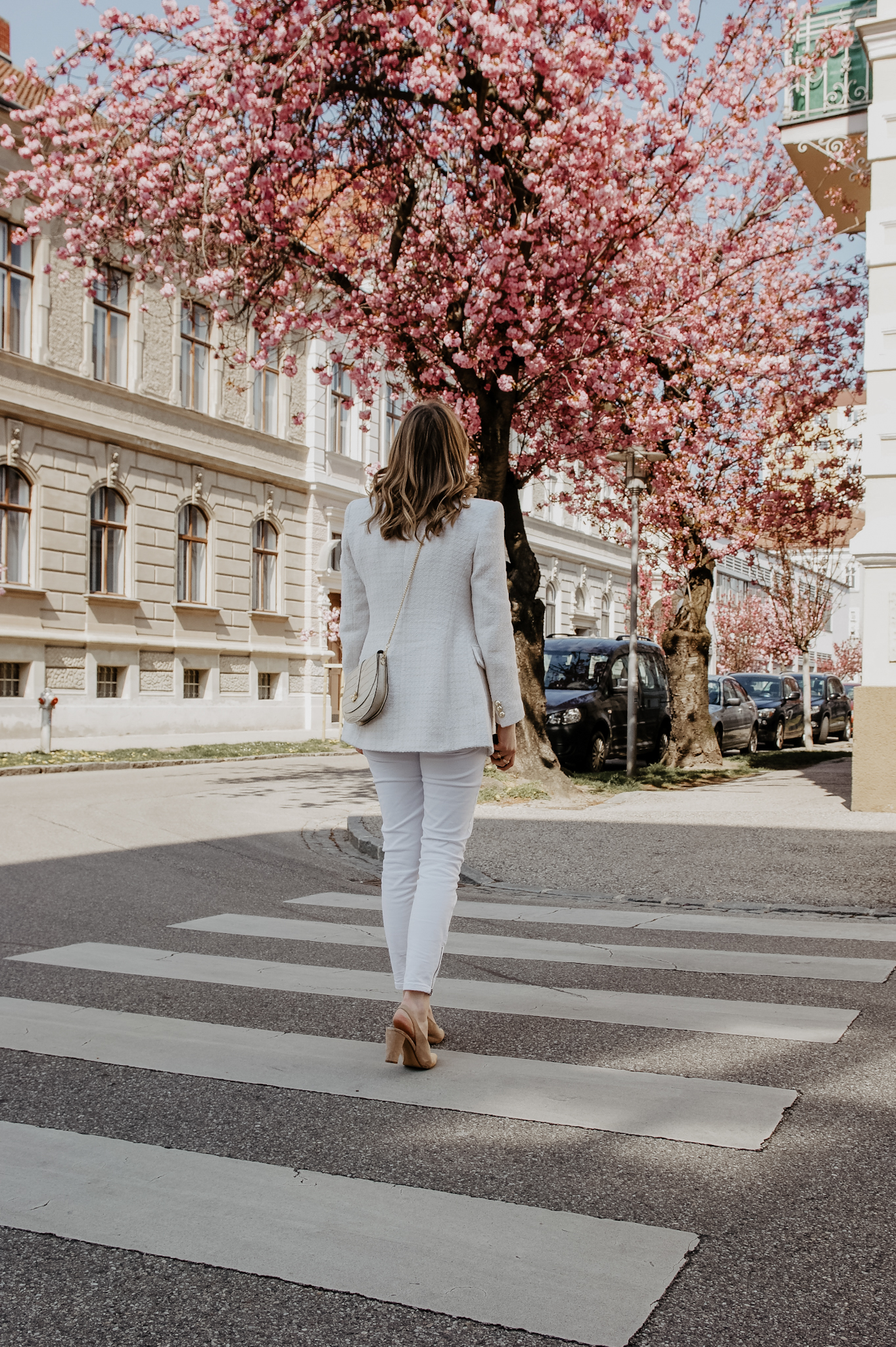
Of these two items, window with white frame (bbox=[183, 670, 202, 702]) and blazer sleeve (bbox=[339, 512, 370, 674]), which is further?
window with white frame (bbox=[183, 670, 202, 702])

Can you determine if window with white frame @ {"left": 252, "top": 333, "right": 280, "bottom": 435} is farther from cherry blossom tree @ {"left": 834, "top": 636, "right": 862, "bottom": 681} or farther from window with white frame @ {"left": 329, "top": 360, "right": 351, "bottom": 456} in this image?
cherry blossom tree @ {"left": 834, "top": 636, "right": 862, "bottom": 681}

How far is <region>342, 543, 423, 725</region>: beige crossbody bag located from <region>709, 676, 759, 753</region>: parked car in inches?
780

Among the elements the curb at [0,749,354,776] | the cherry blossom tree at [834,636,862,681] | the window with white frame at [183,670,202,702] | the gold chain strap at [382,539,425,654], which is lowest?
the curb at [0,749,354,776]

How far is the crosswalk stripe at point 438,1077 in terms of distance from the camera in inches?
140

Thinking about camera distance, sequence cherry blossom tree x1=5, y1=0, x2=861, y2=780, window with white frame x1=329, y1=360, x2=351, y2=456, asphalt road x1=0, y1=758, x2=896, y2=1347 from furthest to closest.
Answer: window with white frame x1=329, y1=360, x2=351, y2=456, cherry blossom tree x1=5, y1=0, x2=861, y2=780, asphalt road x1=0, y1=758, x2=896, y2=1347

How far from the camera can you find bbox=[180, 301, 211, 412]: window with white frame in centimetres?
2691

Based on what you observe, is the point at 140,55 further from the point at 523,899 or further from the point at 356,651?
the point at 356,651

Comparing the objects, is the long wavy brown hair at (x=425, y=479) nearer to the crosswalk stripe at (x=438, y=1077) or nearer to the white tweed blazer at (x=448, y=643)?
the white tweed blazer at (x=448, y=643)

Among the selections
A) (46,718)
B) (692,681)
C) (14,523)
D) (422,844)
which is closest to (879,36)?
(692,681)

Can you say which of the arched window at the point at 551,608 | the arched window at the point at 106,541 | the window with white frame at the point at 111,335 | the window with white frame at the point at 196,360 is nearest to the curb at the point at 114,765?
the arched window at the point at 106,541

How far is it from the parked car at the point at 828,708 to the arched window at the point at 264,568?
1409 centimetres

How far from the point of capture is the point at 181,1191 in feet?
9.92

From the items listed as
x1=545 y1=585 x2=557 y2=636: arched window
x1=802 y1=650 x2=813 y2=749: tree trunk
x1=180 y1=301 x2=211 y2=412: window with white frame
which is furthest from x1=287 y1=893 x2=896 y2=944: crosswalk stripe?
x1=545 y1=585 x2=557 y2=636: arched window

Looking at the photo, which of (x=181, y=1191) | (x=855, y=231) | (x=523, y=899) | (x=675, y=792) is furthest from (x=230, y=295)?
(x=181, y=1191)
